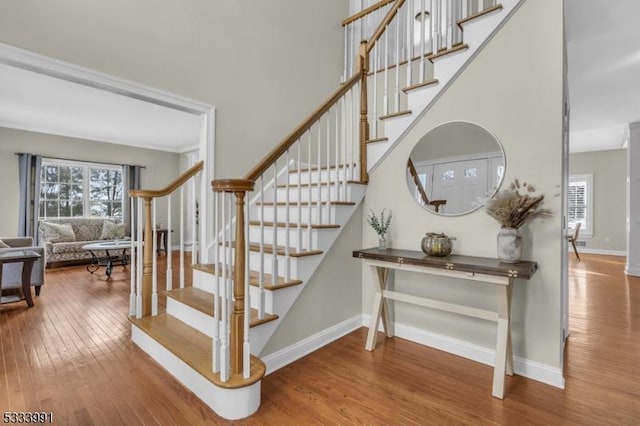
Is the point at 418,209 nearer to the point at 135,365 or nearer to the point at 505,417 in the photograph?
the point at 505,417

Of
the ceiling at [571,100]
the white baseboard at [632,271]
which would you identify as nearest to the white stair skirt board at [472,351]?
the ceiling at [571,100]

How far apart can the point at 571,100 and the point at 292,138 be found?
15.7 ft

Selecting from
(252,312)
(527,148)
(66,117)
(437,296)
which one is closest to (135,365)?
(252,312)

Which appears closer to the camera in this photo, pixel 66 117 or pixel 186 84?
pixel 186 84

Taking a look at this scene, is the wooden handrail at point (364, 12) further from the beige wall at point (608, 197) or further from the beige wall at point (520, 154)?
the beige wall at point (608, 197)

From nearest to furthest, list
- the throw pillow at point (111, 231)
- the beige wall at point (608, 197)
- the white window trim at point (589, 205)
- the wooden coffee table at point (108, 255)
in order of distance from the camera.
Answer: the wooden coffee table at point (108, 255) → the throw pillow at point (111, 231) → the beige wall at point (608, 197) → the white window trim at point (589, 205)

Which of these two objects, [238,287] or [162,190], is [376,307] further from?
[162,190]

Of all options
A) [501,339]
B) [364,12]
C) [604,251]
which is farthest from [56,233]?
[604,251]

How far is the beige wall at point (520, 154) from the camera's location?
1.97 metres

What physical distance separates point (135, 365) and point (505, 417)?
2354 mm

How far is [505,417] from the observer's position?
5.39 ft

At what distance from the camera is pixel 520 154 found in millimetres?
2092

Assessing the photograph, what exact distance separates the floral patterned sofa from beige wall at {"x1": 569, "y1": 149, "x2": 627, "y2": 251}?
11.1m

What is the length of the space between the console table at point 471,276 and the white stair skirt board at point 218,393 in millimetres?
1069
